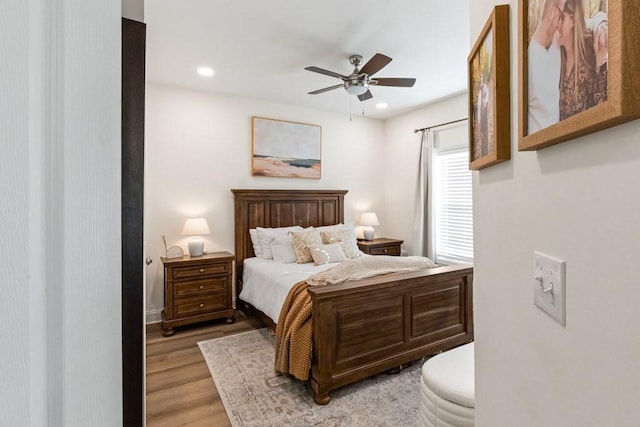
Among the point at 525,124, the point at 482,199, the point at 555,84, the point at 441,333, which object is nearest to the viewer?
the point at 555,84

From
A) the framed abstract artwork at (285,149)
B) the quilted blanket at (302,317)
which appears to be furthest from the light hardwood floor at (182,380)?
the framed abstract artwork at (285,149)

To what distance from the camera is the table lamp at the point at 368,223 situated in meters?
4.85

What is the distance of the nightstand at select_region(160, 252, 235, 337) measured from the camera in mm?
3332

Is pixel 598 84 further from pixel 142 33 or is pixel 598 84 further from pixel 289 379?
pixel 289 379

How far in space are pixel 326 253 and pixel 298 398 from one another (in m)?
1.69

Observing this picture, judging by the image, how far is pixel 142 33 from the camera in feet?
2.55

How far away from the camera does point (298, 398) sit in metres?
2.20

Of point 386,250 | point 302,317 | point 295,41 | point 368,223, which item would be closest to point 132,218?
point 302,317

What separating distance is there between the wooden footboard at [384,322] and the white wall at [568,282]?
1.27 m

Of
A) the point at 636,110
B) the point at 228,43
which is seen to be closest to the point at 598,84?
the point at 636,110

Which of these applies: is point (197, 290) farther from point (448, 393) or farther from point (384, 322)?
point (448, 393)

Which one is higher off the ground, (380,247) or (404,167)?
(404,167)

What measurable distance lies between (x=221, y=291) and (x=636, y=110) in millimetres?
3701

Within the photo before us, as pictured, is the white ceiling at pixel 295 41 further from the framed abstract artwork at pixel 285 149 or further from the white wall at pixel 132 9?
the white wall at pixel 132 9
